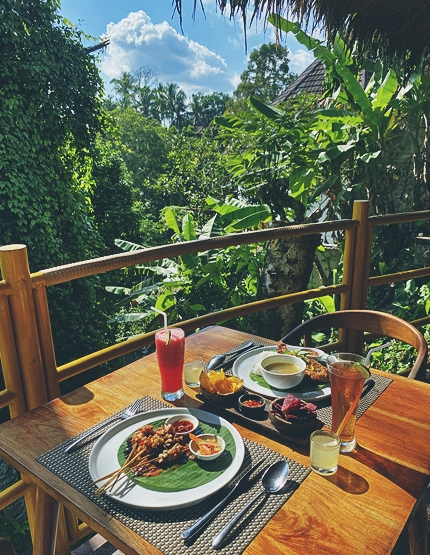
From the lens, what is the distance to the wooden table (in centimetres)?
72

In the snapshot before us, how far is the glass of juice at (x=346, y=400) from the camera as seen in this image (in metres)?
0.94

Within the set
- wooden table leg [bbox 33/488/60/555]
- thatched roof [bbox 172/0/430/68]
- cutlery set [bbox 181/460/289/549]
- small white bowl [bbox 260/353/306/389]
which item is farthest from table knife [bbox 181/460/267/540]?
thatched roof [bbox 172/0/430/68]

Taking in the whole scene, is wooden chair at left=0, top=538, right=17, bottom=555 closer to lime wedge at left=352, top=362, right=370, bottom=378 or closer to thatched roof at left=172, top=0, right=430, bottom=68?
lime wedge at left=352, top=362, right=370, bottom=378

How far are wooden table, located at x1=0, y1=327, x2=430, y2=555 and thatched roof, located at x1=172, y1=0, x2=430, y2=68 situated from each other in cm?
228

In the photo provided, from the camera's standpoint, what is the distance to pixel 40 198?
279 inches

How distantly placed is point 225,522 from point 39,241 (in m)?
7.07

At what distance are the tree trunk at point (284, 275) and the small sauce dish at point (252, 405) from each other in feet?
8.29

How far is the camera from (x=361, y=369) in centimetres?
101

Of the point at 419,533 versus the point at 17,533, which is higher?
the point at 419,533

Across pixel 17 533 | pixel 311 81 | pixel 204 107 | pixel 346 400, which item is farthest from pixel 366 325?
pixel 204 107

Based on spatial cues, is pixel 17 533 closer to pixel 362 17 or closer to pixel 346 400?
pixel 346 400

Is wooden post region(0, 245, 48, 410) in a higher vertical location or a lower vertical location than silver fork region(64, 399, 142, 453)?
higher

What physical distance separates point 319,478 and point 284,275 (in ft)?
9.35

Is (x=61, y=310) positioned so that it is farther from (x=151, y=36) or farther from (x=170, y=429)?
(x=151, y=36)
